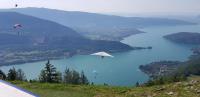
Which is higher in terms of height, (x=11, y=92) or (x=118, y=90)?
(x=11, y=92)

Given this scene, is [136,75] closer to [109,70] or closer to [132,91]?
[109,70]

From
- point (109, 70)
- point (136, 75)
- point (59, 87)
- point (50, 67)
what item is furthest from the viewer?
point (109, 70)

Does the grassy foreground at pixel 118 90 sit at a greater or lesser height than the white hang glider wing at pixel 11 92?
lesser

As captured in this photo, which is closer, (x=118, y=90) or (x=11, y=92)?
(x=11, y=92)

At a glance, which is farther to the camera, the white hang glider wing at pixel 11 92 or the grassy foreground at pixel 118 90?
the grassy foreground at pixel 118 90

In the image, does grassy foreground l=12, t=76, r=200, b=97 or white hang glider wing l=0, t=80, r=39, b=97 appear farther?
grassy foreground l=12, t=76, r=200, b=97

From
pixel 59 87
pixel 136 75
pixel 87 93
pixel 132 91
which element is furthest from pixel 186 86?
pixel 136 75

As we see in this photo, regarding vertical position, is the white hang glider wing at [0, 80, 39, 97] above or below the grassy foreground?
above

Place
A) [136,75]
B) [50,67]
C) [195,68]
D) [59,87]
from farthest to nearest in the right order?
1. [136,75]
2. [195,68]
3. [50,67]
4. [59,87]
